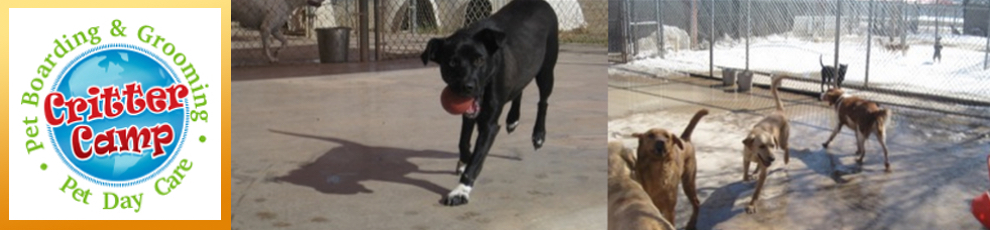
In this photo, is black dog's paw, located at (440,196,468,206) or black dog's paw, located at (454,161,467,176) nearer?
black dog's paw, located at (440,196,468,206)

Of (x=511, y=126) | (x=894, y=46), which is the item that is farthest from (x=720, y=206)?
(x=511, y=126)

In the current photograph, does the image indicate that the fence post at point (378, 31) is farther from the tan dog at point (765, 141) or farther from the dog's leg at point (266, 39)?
the tan dog at point (765, 141)

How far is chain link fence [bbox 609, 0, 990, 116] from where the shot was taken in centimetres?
167

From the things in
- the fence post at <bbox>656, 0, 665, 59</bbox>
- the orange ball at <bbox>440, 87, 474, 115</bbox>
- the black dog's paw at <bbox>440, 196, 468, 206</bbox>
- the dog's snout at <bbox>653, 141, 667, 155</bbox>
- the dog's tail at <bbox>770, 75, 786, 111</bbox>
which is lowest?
the black dog's paw at <bbox>440, 196, 468, 206</bbox>

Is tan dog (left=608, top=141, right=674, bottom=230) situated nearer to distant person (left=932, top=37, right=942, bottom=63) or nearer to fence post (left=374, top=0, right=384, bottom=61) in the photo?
distant person (left=932, top=37, right=942, bottom=63)

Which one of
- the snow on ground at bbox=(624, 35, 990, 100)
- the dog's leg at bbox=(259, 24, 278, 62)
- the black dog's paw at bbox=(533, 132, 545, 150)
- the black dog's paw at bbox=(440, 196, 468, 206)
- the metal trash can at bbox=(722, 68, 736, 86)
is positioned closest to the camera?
the snow on ground at bbox=(624, 35, 990, 100)

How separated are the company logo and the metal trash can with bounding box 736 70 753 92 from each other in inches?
74.4

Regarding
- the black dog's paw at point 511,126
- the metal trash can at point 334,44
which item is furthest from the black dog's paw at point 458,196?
the metal trash can at point 334,44

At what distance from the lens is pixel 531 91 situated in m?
3.81

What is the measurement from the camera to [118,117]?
3160mm

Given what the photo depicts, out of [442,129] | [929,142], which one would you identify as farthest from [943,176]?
[442,129]

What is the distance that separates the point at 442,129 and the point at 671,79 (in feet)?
8.29

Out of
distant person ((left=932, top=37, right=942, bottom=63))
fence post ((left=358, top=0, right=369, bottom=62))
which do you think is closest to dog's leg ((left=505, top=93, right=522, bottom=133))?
distant person ((left=932, top=37, right=942, bottom=63))

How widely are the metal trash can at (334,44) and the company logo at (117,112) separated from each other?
12.1 ft
